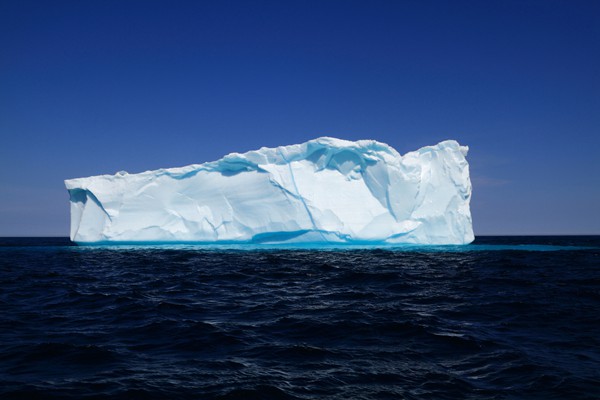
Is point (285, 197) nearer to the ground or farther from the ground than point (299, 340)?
farther from the ground

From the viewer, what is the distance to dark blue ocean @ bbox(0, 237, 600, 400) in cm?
371

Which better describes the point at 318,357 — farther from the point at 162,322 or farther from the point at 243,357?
the point at 162,322

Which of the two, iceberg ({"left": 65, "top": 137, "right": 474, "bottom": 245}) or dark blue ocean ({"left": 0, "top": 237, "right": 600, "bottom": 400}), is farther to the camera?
iceberg ({"left": 65, "top": 137, "right": 474, "bottom": 245})

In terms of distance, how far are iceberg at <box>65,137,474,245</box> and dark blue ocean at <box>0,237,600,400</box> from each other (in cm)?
1333

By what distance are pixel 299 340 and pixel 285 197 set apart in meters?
17.7

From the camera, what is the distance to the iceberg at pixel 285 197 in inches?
911

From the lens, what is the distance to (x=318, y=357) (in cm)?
453

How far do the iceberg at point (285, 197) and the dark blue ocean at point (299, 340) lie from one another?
13.3 metres

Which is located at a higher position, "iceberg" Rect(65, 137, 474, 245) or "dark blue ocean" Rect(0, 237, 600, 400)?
"iceberg" Rect(65, 137, 474, 245)

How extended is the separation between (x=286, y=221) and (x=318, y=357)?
59.6 ft

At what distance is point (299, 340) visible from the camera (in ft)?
17.0

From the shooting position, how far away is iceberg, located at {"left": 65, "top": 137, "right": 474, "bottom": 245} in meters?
23.1

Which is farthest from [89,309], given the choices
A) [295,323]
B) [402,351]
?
[402,351]

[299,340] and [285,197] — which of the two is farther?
[285,197]
